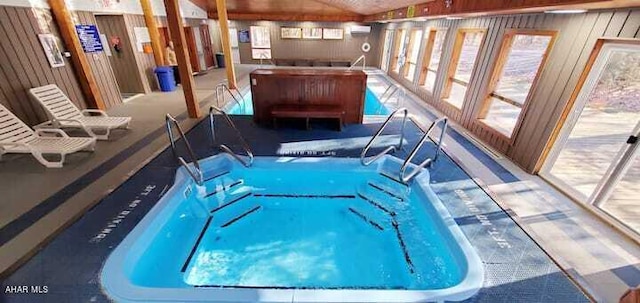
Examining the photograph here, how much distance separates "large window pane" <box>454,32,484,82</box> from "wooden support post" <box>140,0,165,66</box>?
8362 millimetres

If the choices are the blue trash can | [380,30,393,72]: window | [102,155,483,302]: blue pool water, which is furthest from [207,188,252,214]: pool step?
[380,30,393,72]: window

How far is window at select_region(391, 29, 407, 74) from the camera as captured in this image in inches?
389

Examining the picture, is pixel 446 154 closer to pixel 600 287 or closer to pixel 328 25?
pixel 600 287

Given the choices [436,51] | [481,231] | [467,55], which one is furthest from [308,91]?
[436,51]

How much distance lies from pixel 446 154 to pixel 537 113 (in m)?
1.32

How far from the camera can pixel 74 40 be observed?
5086mm

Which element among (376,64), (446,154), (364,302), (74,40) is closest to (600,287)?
(364,302)

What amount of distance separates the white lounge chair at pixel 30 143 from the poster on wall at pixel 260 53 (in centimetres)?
1083

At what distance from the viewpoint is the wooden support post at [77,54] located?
191 inches

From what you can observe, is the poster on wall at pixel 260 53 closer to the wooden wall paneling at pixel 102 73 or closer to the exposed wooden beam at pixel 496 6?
the exposed wooden beam at pixel 496 6

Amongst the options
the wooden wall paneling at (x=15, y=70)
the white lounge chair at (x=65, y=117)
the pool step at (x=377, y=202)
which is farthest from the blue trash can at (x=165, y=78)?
the pool step at (x=377, y=202)

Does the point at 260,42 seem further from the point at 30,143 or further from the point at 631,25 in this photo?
the point at 631,25

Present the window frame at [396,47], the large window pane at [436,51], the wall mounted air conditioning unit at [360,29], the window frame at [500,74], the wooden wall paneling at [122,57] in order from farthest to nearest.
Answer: the wall mounted air conditioning unit at [360,29] → the window frame at [396,47] → the large window pane at [436,51] → the wooden wall paneling at [122,57] → the window frame at [500,74]

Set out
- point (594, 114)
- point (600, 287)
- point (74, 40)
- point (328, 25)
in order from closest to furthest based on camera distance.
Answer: point (600, 287) < point (594, 114) < point (74, 40) < point (328, 25)
